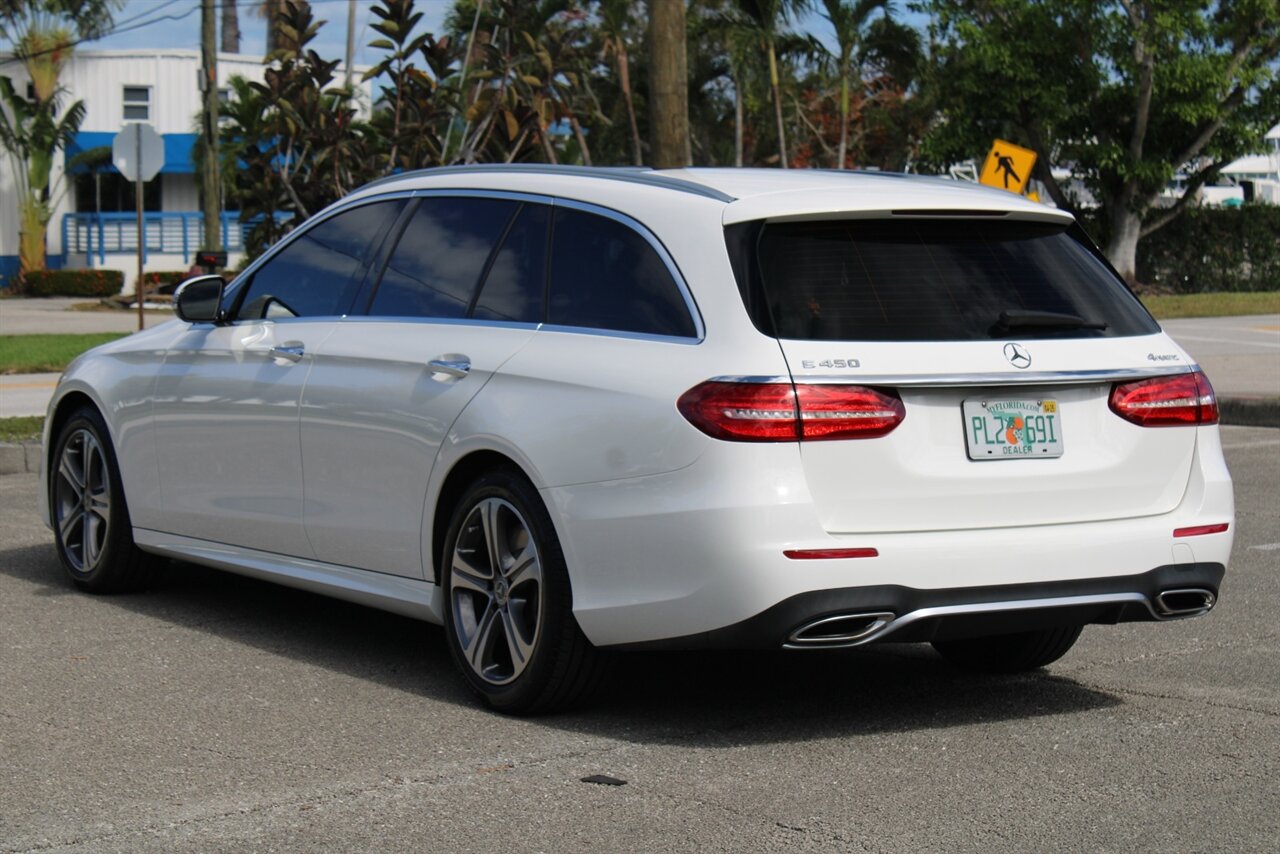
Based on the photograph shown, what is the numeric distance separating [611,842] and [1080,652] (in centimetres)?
275

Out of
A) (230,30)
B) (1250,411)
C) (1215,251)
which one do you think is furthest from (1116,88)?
(230,30)

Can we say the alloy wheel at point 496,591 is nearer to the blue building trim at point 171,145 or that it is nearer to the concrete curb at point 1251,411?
the concrete curb at point 1251,411

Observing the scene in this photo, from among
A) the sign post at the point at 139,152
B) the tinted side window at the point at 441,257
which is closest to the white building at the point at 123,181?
the sign post at the point at 139,152

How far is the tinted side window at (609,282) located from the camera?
534 centimetres

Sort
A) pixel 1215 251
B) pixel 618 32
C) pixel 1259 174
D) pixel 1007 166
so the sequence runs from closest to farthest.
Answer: pixel 1007 166, pixel 1215 251, pixel 618 32, pixel 1259 174

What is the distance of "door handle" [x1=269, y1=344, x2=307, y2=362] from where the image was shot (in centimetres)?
655

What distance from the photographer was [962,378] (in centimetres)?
513

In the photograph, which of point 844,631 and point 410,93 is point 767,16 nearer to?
point 410,93

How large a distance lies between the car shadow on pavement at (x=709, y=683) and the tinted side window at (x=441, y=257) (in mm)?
1214

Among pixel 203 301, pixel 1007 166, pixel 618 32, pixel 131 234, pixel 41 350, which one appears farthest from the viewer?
pixel 131 234

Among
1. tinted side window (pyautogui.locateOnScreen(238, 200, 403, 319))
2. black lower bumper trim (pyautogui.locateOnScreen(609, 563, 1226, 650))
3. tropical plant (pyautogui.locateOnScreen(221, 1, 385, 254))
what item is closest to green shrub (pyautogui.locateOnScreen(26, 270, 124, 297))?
tropical plant (pyautogui.locateOnScreen(221, 1, 385, 254))

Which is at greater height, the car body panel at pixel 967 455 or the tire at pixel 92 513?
the car body panel at pixel 967 455

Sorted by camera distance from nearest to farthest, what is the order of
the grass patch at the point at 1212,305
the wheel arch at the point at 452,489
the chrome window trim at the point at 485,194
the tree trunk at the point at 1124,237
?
the wheel arch at the point at 452,489
the chrome window trim at the point at 485,194
the grass patch at the point at 1212,305
the tree trunk at the point at 1124,237

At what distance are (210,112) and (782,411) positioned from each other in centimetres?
3250
